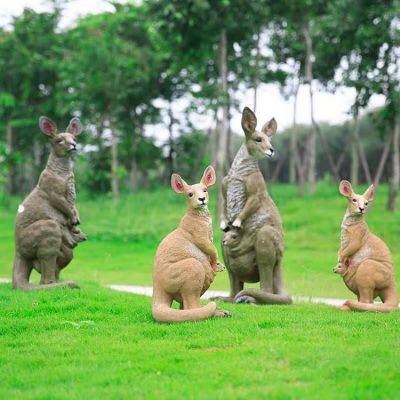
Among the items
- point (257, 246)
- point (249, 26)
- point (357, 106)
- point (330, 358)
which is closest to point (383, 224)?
point (357, 106)

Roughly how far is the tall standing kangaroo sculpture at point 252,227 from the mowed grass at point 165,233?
2.68 metres

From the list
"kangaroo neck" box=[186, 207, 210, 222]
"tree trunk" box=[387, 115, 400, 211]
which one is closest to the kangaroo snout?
"kangaroo neck" box=[186, 207, 210, 222]

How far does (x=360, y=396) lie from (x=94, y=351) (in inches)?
98.9

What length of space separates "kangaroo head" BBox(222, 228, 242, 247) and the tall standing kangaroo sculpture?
13mm

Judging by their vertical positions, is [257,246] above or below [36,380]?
above

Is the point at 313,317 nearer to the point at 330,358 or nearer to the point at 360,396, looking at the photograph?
the point at 330,358

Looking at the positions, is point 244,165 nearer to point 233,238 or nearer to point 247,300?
point 233,238

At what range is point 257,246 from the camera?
8.79m

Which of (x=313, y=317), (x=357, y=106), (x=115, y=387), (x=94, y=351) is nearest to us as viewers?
(x=115, y=387)

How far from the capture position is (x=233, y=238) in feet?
29.3

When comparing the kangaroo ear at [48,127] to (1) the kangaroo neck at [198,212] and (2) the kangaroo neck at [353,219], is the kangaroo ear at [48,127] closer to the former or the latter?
(1) the kangaroo neck at [198,212]

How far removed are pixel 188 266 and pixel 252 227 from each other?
1997 millimetres

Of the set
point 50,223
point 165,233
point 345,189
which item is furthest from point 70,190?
point 165,233

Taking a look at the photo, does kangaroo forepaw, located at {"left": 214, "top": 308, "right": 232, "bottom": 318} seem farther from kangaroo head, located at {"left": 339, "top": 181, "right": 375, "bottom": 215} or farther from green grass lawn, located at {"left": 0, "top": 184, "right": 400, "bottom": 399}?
kangaroo head, located at {"left": 339, "top": 181, "right": 375, "bottom": 215}
